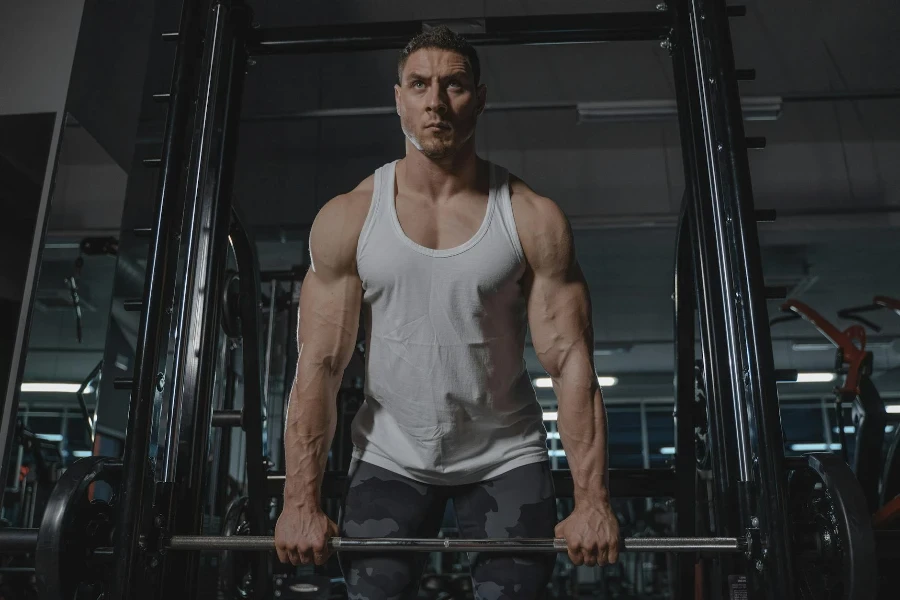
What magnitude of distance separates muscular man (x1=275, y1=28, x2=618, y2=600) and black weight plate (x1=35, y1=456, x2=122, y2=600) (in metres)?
0.39

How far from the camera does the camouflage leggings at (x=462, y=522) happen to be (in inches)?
58.3

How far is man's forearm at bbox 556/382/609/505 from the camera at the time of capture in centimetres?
148

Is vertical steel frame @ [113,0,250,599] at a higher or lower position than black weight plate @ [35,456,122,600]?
higher

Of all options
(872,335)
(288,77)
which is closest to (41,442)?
(288,77)

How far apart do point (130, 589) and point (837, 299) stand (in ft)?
27.1

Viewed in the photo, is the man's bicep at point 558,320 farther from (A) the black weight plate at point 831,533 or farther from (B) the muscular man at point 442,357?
(A) the black weight plate at point 831,533

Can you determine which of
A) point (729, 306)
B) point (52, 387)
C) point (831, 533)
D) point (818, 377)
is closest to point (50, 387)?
point (52, 387)

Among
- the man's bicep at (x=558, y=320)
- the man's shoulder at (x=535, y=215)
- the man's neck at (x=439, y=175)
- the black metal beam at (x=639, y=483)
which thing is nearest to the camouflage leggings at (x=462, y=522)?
the man's bicep at (x=558, y=320)

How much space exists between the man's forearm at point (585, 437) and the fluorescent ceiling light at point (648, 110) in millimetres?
3103

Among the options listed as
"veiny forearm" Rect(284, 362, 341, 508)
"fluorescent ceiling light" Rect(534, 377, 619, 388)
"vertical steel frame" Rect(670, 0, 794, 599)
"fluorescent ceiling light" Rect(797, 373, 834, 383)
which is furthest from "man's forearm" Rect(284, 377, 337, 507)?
"fluorescent ceiling light" Rect(797, 373, 834, 383)

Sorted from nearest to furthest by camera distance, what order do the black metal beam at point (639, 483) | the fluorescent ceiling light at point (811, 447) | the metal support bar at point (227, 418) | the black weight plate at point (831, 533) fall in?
the black weight plate at point (831, 533) → the black metal beam at point (639, 483) → the metal support bar at point (227, 418) → the fluorescent ceiling light at point (811, 447)

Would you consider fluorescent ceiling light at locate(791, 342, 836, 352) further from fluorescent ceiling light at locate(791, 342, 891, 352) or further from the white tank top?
the white tank top

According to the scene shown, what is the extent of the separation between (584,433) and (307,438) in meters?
0.53

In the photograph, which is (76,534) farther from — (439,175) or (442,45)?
(442,45)
